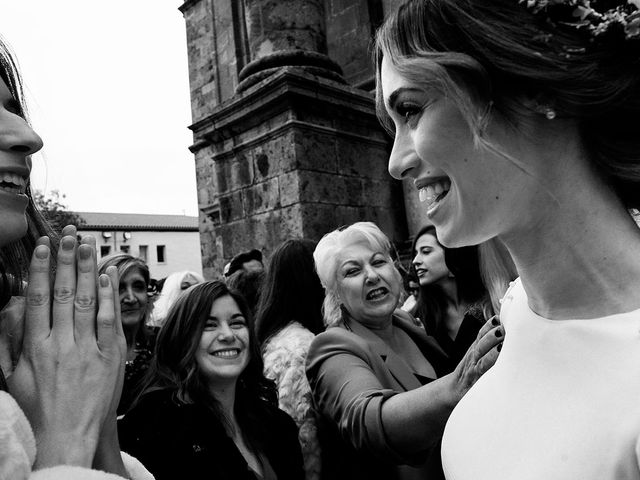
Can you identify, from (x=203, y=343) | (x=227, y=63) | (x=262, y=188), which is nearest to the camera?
(x=203, y=343)

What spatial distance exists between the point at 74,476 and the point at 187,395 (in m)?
1.25

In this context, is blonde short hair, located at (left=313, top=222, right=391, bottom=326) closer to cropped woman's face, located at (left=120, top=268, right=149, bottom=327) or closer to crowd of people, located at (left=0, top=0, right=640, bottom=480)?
crowd of people, located at (left=0, top=0, right=640, bottom=480)

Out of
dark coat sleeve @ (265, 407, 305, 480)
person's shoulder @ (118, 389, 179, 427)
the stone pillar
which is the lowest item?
dark coat sleeve @ (265, 407, 305, 480)

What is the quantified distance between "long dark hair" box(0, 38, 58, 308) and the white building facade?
41315mm

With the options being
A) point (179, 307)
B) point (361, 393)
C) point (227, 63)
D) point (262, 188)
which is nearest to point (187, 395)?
point (179, 307)

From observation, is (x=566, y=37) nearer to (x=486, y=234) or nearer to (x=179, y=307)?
(x=486, y=234)

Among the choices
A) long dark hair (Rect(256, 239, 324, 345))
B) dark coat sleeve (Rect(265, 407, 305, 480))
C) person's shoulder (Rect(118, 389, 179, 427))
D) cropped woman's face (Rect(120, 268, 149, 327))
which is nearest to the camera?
person's shoulder (Rect(118, 389, 179, 427))

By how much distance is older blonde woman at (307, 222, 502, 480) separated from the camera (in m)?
1.52

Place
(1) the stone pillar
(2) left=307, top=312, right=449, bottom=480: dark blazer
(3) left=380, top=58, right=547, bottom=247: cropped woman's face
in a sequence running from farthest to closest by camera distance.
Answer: (1) the stone pillar
(2) left=307, top=312, right=449, bottom=480: dark blazer
(3) left=380, top=58, right=547, bottom=247: cropped woman's face

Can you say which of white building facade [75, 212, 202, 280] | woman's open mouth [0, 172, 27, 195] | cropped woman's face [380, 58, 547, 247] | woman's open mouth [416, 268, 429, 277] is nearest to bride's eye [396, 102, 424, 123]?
cropped woman's face [380, 58, 547, 247]

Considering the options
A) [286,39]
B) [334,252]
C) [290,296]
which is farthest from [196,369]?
[286,39]

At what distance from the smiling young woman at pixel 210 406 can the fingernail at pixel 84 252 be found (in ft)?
3.38

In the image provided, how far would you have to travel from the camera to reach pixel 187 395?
220 cm

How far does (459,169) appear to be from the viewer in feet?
3.19
